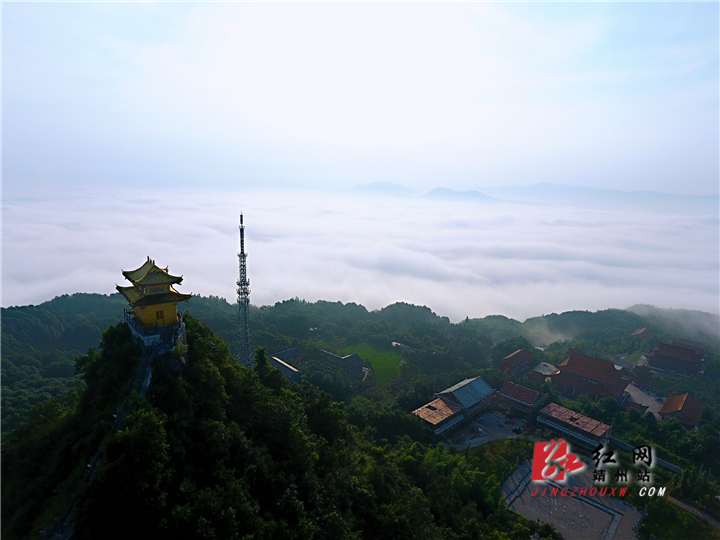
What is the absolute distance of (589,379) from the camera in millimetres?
39344

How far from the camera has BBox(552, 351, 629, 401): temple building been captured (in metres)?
38.6

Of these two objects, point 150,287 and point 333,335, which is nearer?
point 150,287

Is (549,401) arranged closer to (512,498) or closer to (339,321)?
(512,498)

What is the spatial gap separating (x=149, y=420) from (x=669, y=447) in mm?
36420

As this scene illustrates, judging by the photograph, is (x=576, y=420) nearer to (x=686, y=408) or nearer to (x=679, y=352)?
A: (x=686, y=408)

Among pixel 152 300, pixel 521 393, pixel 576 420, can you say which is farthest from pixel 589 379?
pixel 152 300

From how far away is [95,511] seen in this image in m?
12.4

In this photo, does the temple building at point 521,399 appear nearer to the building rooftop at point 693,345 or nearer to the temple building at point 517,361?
the temple building at point 517,361

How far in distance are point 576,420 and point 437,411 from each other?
10.9 m

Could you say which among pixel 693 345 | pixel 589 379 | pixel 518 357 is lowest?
pixel 518 357

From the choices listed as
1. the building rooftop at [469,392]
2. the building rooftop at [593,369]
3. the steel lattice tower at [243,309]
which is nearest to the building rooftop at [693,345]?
the building rooftop at [593,369]

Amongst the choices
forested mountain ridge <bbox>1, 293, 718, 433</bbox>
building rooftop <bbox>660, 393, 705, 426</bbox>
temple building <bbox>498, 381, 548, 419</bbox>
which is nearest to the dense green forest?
forested mountain ridge <bbox>1, 293, 718, 433</bbox>

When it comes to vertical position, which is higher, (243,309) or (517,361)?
(243,309)

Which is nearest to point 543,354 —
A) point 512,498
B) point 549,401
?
point 549,401
